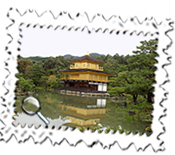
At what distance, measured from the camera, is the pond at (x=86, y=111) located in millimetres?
2133

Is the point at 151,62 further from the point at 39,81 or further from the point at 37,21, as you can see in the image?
the point at 39,81

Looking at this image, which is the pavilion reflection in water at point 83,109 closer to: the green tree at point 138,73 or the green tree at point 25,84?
the green tree at point 138,73

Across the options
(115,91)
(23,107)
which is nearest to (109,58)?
(115,91)

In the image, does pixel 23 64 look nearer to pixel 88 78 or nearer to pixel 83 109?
pixel 83 109

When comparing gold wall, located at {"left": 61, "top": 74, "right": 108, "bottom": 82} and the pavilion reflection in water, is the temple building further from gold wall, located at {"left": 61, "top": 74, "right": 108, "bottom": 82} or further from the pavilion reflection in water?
the pavilion reflection in water

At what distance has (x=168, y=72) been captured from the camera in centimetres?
185

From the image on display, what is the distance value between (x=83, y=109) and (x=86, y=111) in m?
0.06

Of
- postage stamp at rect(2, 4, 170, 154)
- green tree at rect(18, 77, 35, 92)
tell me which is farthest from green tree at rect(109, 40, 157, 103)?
green tree at rect(18, 77, 35, 92)

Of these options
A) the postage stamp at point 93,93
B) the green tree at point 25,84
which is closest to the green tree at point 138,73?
the postage stamp at point 93,93

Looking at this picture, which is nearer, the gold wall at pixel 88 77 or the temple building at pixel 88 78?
the temple building at pixel 88 78

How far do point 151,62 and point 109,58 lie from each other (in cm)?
75

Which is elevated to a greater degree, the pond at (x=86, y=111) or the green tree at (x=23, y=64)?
the green tree at (x=23, y=64)

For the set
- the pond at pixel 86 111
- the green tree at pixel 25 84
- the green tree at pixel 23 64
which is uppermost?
the green tree at pixel 23 64

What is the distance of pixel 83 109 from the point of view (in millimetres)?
2520
